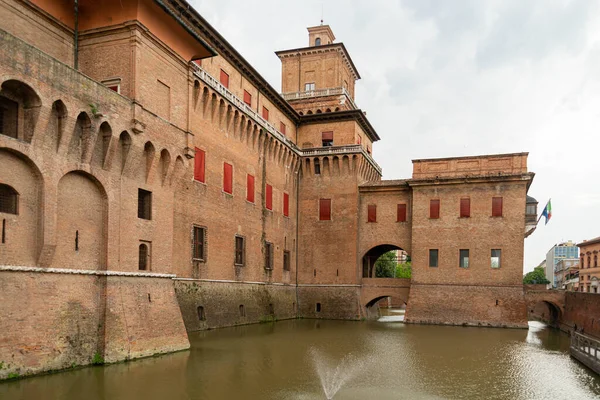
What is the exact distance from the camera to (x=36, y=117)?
1330cm

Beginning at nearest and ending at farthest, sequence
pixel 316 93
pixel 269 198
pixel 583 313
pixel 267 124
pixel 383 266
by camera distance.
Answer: pixel 583 313, pixel 267 124, pixel 269 198, pixel 316 93, pixel 383 266

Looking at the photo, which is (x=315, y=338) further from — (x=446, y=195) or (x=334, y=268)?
(x=446, y=195)

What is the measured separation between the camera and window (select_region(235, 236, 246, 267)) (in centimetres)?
2860

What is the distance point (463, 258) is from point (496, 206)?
3.72m

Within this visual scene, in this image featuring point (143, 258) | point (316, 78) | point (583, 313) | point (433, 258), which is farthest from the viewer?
point (316, 78)

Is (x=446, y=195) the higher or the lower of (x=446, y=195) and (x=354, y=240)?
the higher

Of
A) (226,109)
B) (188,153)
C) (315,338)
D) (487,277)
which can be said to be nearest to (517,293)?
(487,277)

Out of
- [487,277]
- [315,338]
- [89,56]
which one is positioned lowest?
[315,338]

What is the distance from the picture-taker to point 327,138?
37938mm

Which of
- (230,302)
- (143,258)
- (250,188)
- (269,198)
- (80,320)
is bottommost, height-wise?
(230,302)

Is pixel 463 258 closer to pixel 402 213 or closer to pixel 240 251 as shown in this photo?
pixel 402 213

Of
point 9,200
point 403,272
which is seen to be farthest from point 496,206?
point 403,272

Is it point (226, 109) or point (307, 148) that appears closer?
point (226, 109)

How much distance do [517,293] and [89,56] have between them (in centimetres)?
2612
